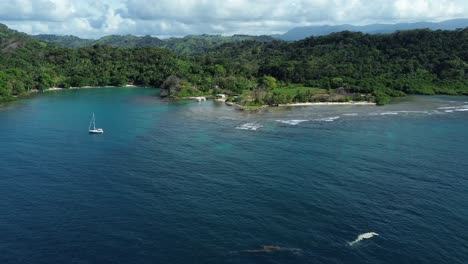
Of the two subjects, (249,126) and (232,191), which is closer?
(232,191)

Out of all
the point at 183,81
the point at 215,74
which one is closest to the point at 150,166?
the point at 183,81

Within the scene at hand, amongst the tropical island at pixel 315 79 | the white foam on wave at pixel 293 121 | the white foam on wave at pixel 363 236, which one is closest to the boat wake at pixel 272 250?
the white foam on wave at pixel 363 236

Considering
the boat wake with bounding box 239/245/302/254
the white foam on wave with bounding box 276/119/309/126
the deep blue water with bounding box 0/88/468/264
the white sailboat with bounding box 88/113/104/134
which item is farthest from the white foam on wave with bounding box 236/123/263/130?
the boat wake with bounding box 239/245/302/254

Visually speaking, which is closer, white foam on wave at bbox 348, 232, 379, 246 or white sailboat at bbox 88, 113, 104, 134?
white foam on wave at bbox 348, 232, 379, 246

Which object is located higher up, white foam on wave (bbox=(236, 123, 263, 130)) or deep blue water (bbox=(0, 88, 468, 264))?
white foam on wave (bbox=(236, 123, 263, 130))

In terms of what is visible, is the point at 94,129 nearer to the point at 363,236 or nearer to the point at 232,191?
the point at 232,191

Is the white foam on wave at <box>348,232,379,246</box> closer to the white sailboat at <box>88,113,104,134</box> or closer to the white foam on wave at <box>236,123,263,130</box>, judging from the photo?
the white foam on wave at <box>236,123,263,130</box>

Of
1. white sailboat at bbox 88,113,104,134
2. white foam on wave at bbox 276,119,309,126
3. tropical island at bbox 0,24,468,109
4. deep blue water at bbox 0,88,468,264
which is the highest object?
tropical island at bbox 0,24,468,109

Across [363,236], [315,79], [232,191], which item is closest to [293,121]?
[232,191]

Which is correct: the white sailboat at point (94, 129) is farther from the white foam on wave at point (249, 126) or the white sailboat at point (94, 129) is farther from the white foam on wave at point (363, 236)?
the white foam on wave at point (363, 236)
